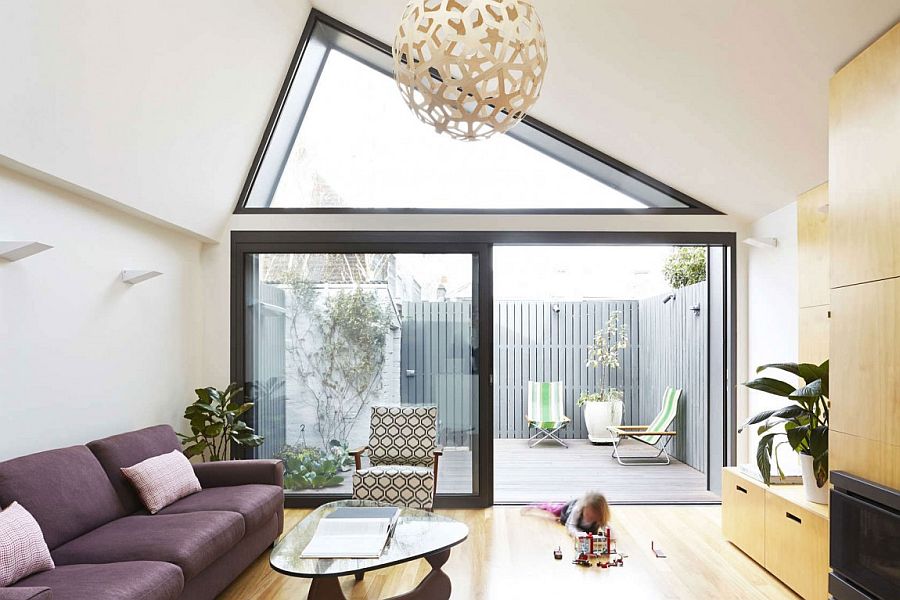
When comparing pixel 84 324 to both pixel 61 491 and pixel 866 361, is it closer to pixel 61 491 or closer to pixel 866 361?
pixel 61 491

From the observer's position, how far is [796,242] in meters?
4.88

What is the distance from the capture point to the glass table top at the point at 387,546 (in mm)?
2992

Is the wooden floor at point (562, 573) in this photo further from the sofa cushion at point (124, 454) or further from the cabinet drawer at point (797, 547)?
the sofa cushion at point (124, 454)

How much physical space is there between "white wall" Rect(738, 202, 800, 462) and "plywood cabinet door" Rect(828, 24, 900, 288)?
1.78m

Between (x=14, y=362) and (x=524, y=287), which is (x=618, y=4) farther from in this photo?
(x=524, y=287)

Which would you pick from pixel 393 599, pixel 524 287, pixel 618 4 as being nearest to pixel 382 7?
pixel 618 4

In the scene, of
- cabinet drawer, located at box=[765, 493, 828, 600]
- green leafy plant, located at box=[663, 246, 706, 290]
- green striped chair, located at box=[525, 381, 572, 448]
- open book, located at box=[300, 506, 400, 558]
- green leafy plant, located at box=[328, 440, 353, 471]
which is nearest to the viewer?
open book, located at box=[300, 506, 400, 558]

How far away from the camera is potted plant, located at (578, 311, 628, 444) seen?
875cm

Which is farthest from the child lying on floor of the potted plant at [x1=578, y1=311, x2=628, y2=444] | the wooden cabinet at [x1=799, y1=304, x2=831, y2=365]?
the potted plant at [x1=578, y1=311, x2=628, y2=444]

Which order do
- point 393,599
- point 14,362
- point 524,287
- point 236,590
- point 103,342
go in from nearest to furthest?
point 393,599 < point 14,362 < point 236,590 < point 103,342 < point 524,287

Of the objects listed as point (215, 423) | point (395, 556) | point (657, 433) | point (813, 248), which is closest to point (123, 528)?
point (395, 556)

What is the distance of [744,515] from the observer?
4402 millimetres

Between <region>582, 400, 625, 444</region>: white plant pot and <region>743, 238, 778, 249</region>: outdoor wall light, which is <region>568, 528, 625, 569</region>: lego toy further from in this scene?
<region>582, 400, 625, 444</region>: white plant pot

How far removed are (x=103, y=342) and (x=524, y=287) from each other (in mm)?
6256
